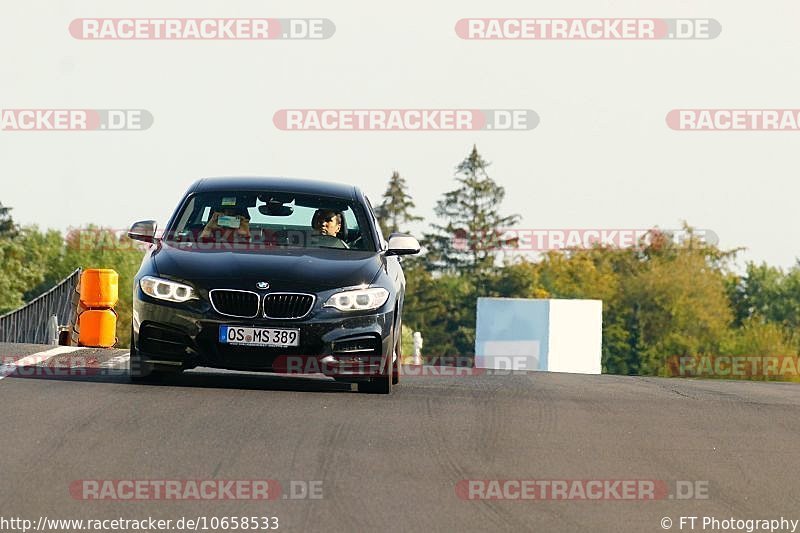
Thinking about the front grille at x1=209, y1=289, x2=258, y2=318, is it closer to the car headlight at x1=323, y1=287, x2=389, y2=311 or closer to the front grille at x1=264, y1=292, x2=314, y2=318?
the front grille at x1=264, y1=292, x2=314, y2=318

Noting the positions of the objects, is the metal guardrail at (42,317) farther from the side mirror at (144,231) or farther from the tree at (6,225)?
the tree at (6,225)

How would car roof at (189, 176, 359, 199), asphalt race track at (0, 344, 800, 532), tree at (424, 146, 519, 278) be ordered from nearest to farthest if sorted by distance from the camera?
asphalt race track at (0, 344, 800, 532), car roof at (189, 176, 359, 199), tree at (424, 146, 519, 278)

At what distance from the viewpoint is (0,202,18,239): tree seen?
152750 millimetres

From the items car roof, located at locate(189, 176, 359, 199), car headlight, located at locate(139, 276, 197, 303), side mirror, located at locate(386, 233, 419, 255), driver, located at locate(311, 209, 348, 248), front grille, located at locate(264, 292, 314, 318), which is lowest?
front grille, located at locate(264, 292, 314, 318)

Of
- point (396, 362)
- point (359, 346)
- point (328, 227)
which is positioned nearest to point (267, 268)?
point (359, 346)

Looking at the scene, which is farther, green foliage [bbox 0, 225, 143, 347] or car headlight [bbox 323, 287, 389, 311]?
green foliage [bbox 0, 225, 143, 347]

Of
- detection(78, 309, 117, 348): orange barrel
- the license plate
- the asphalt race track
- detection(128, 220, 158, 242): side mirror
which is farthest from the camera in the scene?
detection(78, 309, 117, 348): orange barrel

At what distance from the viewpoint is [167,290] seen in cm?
1248

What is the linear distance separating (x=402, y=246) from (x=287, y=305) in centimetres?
155

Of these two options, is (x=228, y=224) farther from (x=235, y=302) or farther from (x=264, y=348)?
(x=264, y=348)

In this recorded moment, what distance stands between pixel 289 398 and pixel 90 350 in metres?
4.91

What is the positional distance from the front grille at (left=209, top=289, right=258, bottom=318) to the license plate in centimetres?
12

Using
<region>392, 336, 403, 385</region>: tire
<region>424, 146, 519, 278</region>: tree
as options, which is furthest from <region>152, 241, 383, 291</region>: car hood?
<region>424, 146, 519, 278</region>: tree

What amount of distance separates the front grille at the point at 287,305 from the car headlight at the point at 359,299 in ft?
0.50
